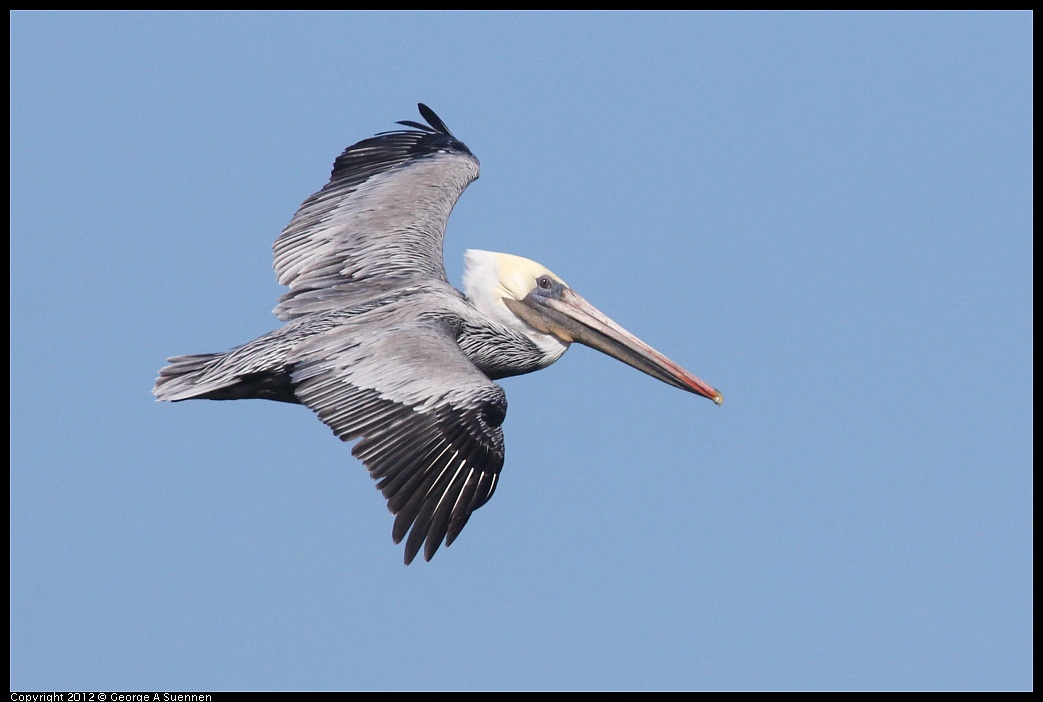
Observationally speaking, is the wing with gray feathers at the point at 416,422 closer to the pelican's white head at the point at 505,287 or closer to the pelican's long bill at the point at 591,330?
the pelican's white head at the point at 505,287

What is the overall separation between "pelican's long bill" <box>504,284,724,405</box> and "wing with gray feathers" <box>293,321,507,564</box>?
6.43ft

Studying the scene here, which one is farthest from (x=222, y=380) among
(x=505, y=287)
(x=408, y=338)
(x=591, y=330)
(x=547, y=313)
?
(x=591, y=330)

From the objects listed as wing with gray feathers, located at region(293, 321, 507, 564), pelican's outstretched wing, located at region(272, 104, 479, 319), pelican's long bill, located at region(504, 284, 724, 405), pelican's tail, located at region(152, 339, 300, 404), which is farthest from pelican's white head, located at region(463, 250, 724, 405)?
pelican's tail, located at region(152, 339, 300, 404)

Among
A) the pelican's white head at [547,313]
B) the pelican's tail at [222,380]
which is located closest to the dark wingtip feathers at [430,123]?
the pelican's white head at [547,313]

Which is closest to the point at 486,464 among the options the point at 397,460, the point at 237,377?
the point at 397,460

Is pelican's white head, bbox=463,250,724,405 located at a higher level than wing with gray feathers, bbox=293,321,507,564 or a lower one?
higher

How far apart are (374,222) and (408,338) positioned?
2.27 metres

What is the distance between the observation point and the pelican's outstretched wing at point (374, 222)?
1157 cm

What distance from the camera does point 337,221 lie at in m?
12.3

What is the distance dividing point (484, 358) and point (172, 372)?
2.37 m

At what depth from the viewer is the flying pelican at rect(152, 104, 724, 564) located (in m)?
9.44

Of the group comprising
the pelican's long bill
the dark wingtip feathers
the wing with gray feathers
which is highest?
the dark wingtip feathers

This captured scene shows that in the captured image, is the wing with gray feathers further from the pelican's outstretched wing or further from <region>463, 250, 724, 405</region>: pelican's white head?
<region>463, 250, 724, 405</region>: pelican's white head

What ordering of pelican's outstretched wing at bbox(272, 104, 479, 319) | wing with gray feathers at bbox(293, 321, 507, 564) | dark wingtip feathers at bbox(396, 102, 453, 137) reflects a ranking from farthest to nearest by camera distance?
dark wingtip feathers at bbox(396, 102, 453, 137) → pelican's outstretched wing at bbox(272, 104, 479, 319) → wing with gray feathers at bbox(293, 321, 507, 564)
